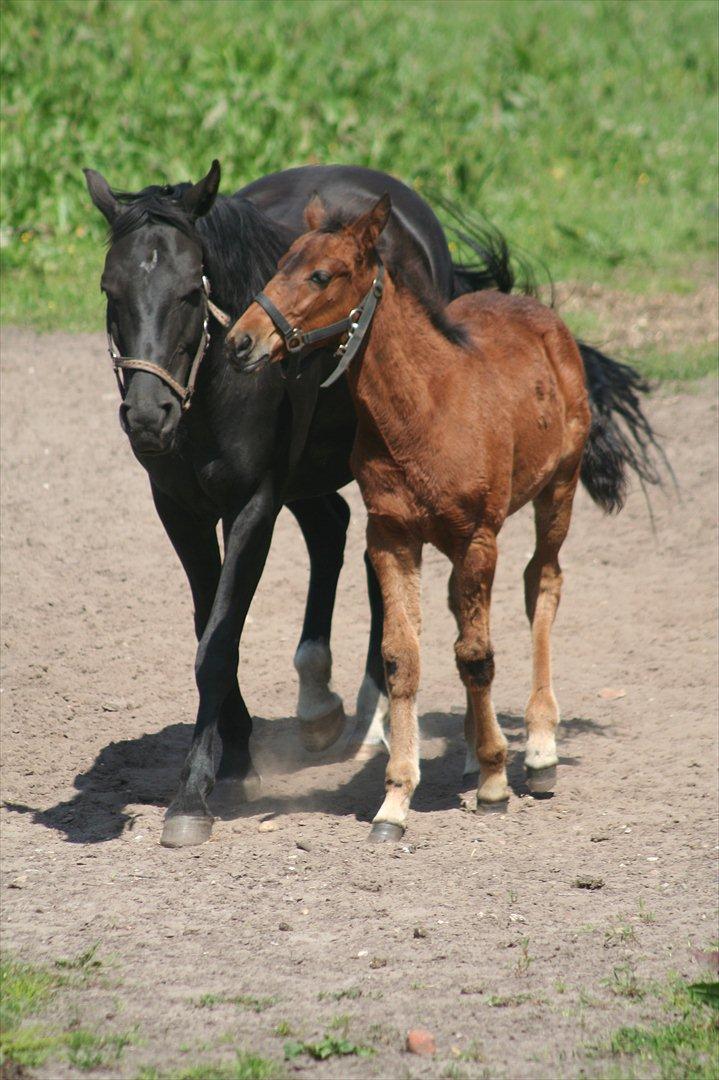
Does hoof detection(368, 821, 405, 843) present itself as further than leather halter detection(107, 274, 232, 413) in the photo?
Yes

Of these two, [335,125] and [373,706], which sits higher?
[335,125]

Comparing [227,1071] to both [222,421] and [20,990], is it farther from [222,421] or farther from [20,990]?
[222,421]

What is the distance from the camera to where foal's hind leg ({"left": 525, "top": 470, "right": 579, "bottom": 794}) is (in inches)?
224

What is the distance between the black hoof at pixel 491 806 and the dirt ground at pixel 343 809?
0.07 meters

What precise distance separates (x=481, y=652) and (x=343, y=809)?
95cm

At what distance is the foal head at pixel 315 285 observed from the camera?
435 centimetres

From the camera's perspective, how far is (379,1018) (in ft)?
12.3

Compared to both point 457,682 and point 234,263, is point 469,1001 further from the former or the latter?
point 457,682

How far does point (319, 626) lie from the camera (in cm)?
639

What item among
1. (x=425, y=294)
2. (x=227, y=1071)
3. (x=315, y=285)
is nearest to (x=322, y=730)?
(x=425, y=294)

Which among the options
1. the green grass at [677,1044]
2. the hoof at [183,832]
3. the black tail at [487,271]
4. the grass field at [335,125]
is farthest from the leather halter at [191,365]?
the grass field at [335,125]

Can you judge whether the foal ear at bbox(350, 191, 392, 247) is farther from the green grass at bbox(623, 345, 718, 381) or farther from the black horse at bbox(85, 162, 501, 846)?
the green grass at bbox(623, 345, 718, 381)

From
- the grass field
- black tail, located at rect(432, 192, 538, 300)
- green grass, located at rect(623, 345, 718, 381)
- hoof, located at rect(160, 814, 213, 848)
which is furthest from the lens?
the grass field

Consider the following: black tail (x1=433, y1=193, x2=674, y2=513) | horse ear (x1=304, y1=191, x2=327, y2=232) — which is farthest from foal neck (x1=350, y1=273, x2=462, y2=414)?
black tail (x1=433, y1=193, x2=674, y2=513)
